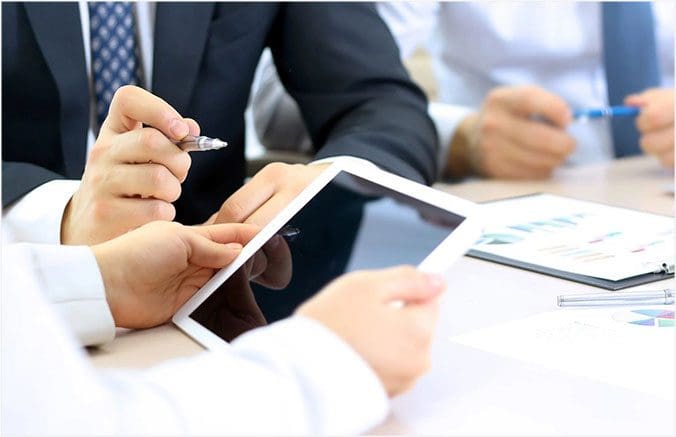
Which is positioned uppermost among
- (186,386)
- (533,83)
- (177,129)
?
(533,83)

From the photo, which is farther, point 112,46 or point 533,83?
point 533,83

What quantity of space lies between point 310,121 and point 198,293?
551 millimetres

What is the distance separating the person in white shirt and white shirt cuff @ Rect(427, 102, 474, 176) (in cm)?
67

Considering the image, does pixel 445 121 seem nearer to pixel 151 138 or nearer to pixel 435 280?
pixel 151 138

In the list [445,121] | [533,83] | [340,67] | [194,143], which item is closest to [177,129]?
[194,143]

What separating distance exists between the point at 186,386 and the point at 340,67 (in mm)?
705

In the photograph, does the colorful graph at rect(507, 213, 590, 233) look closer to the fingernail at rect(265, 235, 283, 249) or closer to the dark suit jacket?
the dark suit jacket

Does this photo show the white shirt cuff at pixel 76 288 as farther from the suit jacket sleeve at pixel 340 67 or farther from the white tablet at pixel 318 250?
the suit jacket sleeve at pixel 340 67

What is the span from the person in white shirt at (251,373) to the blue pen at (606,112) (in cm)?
70

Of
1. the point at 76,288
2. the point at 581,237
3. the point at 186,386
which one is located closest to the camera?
the point at 186,386

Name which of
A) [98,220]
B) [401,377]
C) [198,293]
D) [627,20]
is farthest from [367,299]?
[627,20]

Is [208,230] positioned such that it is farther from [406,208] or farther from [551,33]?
[551,33]

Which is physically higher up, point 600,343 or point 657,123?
point 657,123

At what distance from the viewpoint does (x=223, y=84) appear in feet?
2.92
